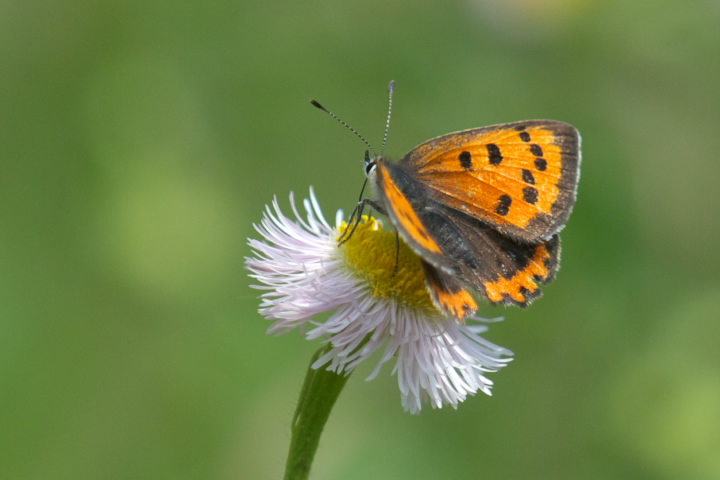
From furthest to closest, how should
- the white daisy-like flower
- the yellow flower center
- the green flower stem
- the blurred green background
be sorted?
the blurred green background
the yellow flower center
the white daisy-like flower
the green flower stem

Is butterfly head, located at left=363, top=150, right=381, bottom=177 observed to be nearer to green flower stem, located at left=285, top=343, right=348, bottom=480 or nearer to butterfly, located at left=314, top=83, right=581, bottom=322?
butterfly, located at left=314, top=83, right=581, bottom=322

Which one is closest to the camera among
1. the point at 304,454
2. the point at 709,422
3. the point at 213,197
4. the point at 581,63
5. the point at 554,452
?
the point at 304,454

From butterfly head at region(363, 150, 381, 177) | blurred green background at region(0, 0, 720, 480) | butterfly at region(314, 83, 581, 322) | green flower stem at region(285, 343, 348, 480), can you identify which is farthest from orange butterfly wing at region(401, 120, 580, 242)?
blurred green background at region(0, 0, 720, 480)

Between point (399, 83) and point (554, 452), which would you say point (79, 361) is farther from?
point (399, 83)

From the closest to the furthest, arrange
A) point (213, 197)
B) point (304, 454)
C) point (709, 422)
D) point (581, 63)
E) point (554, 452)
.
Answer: point (304, 454) → point (709, 422) → point (554, 452) → point (213, 197) → point (581, 63)

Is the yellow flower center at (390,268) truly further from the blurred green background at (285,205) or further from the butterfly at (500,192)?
the blurred green background at (285,205)

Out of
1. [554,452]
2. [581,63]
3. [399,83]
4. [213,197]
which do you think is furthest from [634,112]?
[213,197]
